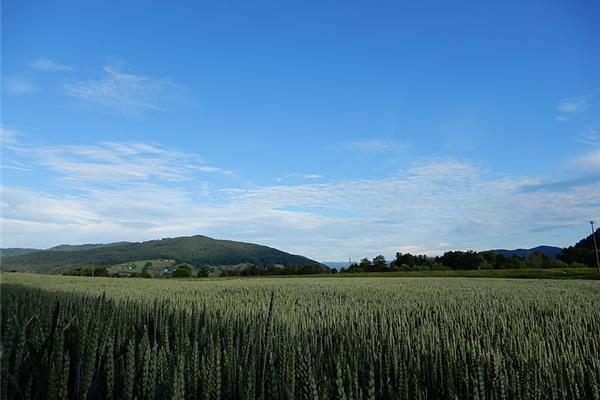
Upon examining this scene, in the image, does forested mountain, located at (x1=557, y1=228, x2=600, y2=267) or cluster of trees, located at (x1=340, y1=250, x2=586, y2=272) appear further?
forested mountain, located at (x1=557, y1=228, x2=600, y2=267)

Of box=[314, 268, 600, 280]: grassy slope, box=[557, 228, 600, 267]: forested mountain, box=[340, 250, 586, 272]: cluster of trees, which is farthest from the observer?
box=[557, 228, 600, 267]: forested mountain

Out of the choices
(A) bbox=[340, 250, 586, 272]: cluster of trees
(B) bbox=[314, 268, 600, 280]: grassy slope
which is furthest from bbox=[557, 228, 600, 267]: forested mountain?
(B) bbox=[314, 268, 600, 280]: grassy slope

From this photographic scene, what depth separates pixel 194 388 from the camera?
1504 millimetres

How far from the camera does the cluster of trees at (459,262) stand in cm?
6950

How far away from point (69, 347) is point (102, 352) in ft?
1.21

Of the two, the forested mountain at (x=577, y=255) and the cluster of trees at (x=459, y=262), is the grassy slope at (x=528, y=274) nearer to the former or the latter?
the cluster of trees at (x=459, y=262)

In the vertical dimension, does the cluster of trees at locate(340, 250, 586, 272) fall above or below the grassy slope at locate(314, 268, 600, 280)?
above

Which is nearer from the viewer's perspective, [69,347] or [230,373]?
[230,373]

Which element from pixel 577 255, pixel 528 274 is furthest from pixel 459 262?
pixel 528 274

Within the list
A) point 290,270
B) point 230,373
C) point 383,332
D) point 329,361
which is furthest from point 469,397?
point 290,270

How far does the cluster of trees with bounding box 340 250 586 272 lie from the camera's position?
6950 centimetres

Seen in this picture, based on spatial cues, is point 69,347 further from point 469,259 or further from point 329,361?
point 469,259

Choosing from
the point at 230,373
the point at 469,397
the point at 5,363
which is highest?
the point at 5,363

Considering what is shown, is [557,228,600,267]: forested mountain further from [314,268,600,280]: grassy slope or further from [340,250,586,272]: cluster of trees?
[314,268,600,280]: grassy slope
